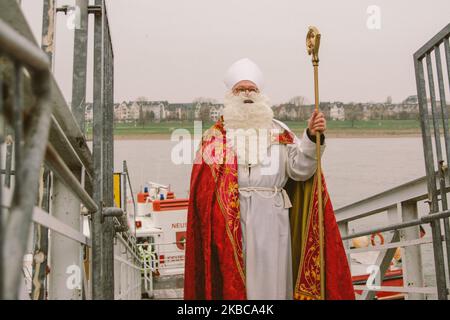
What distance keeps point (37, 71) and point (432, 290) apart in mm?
2195

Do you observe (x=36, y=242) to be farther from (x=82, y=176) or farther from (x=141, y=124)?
(x=141, y=124)

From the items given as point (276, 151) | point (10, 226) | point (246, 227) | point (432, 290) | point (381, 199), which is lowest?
point (432, 290)

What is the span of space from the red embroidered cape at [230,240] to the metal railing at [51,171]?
1.38ft

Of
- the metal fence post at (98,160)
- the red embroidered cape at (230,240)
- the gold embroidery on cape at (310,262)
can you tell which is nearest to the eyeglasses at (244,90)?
the red embroidered cape at (230,240)

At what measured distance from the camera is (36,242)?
167 cm

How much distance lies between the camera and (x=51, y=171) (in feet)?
4.29

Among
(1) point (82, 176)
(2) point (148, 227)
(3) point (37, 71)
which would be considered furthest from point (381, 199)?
(2) point (148, 227)

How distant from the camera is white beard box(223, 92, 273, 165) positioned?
8.74 ft

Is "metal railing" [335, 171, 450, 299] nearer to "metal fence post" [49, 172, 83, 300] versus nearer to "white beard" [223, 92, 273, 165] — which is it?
"white beard" [223, 92, 273, 165]

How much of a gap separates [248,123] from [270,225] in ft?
1.90

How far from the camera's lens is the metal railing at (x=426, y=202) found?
7.15ft

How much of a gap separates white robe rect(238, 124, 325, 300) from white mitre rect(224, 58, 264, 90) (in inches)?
21.5

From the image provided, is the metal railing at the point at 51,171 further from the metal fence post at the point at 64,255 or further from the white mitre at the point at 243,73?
the white mitre at the point at 243,73

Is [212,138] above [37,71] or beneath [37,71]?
above
